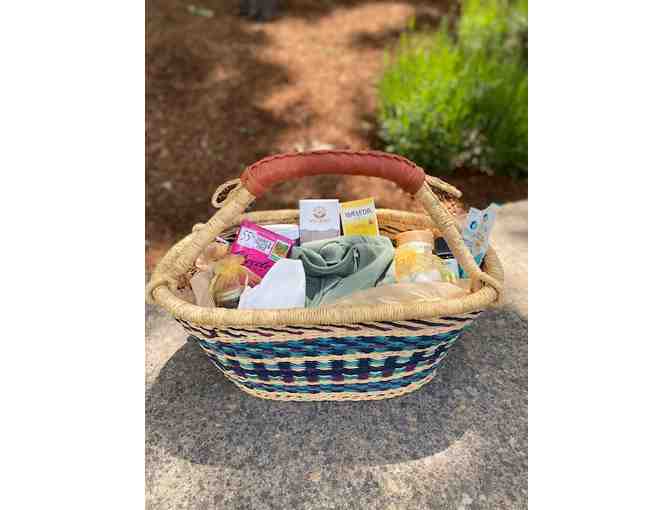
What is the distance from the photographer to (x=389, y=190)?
291 cm

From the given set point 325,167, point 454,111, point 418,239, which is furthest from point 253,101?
point 325,167

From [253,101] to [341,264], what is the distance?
2509 millimetres

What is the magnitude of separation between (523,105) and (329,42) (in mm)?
1764

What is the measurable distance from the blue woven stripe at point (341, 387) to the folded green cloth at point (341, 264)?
205 millimetres

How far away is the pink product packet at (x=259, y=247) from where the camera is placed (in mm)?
1247

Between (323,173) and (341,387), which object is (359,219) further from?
(341,387)

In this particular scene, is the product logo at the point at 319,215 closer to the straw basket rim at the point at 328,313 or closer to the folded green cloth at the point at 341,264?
the folded green cloth at the point at 341,264

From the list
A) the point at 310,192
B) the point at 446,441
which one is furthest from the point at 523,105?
the point at 446,441

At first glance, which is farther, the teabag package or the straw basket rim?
the teabag package

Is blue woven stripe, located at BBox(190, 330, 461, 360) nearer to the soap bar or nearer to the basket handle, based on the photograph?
the basket handle

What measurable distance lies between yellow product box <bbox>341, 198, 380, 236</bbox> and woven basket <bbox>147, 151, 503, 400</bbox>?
0.86 ft

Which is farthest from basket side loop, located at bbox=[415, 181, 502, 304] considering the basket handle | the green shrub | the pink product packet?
the green shrub

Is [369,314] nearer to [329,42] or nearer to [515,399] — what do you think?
[515,399]

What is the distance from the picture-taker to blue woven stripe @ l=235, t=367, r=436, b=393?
46.8 inches
